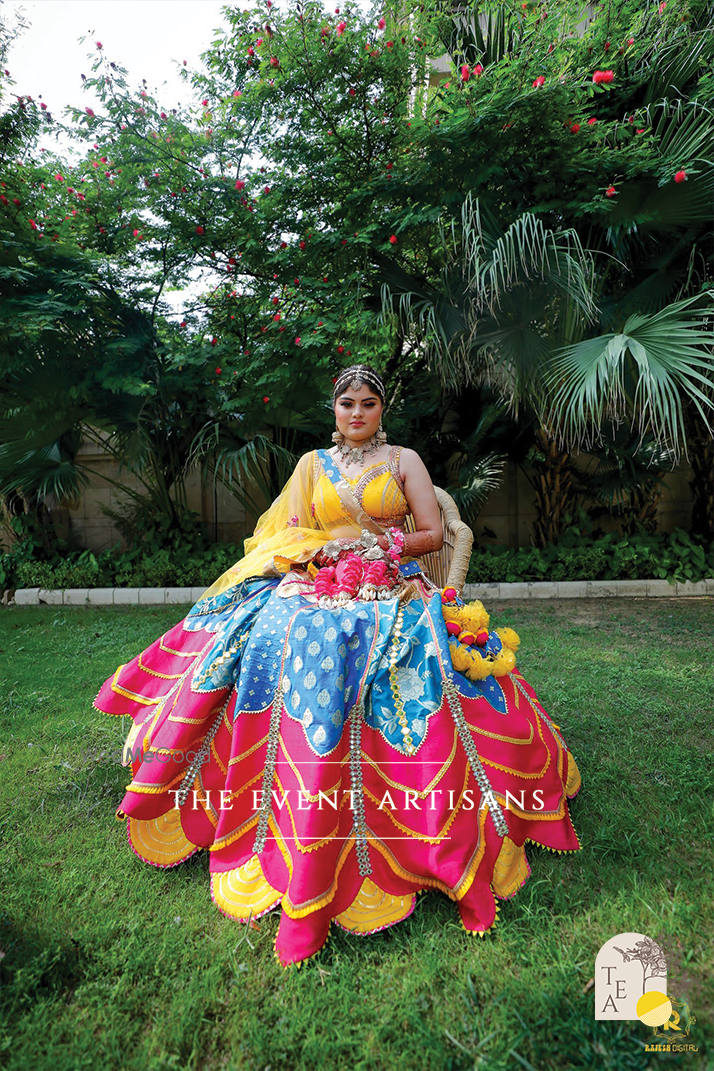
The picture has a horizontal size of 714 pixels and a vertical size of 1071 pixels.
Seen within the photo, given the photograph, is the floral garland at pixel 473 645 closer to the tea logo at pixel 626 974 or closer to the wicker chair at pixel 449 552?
the wicker chair at pixel 449 552

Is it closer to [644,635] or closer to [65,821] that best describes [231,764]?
[65,821]

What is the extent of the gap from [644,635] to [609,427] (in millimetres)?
2636

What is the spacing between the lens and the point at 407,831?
1.87m

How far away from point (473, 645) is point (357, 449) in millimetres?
929

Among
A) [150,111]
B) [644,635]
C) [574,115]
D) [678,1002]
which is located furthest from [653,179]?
[678,1002]

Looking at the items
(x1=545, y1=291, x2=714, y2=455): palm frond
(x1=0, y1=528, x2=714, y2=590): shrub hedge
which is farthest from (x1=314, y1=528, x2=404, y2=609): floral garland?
(x1=0, y1=528, x2=714, y2=590): shrub hedge

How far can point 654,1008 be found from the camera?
1.44m

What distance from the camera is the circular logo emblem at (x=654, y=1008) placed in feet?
4.62

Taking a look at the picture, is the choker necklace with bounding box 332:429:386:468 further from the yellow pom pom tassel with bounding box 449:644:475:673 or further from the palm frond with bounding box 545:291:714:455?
the palm frond with bounding box 545:291:714:455

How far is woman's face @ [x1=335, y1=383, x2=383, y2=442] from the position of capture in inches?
95.7

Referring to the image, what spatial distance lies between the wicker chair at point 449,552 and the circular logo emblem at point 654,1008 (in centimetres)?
151

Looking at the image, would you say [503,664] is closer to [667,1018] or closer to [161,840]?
[667,1018]

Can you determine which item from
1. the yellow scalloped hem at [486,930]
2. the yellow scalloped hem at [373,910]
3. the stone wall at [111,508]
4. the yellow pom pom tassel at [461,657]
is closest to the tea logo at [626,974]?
the yellow scalloped hem at [486,930]

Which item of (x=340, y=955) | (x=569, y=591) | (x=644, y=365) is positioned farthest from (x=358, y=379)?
(x=569, y=591)
